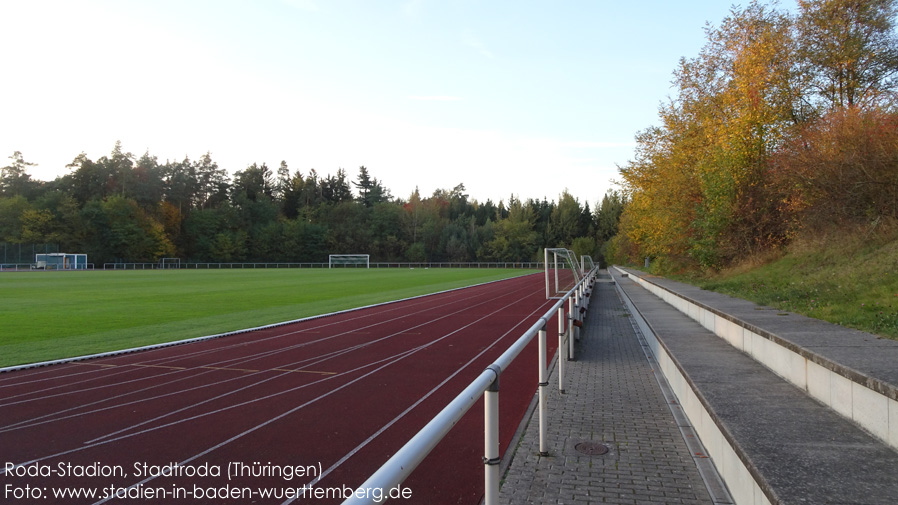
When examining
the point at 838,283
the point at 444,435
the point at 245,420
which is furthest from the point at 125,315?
the point at 838,283

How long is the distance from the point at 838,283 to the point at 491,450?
8.36m

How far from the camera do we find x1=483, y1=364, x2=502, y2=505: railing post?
91.0 inches

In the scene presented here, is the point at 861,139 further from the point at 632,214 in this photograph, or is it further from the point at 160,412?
the point at 632,214

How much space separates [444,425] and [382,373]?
5806 mm

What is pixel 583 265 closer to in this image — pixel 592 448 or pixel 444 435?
pixel 592 448

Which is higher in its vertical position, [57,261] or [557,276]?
[557,276]

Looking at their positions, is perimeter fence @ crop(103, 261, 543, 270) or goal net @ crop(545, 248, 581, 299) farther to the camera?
perimeter fence @ crop(103, 261, 543, 270)

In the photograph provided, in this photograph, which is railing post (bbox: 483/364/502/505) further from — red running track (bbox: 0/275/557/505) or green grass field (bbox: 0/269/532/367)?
green grass field (bbox: 0/269/532/367)

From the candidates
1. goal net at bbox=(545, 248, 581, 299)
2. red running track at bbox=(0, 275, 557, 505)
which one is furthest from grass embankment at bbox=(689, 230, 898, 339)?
goal net at bbox=(545, 248, 581, 299)

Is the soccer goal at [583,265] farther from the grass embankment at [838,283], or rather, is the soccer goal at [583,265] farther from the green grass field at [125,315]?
the grass embankment at [838,283]

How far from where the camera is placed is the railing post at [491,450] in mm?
2311

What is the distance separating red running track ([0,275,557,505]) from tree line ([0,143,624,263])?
203 ft

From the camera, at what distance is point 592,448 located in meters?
4.42

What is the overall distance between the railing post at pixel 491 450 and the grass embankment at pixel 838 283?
4.70 m
